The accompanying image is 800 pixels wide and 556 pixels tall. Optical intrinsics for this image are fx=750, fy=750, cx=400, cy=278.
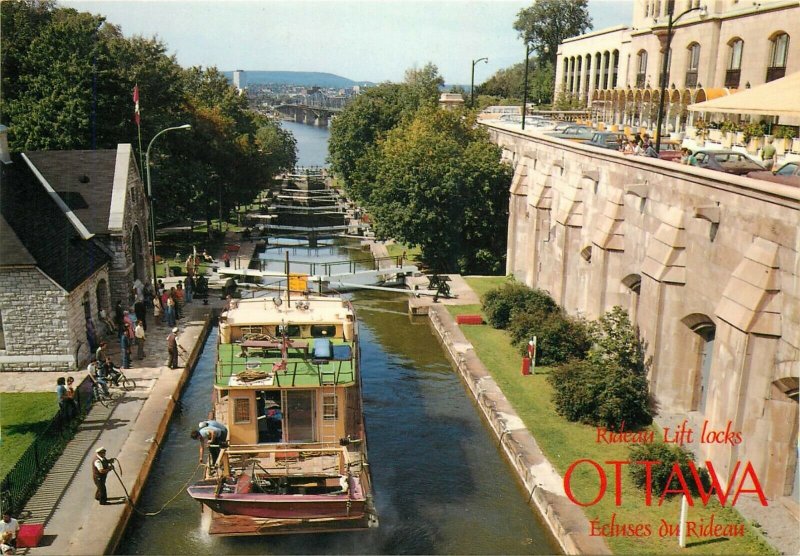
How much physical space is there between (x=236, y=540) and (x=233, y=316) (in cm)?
670

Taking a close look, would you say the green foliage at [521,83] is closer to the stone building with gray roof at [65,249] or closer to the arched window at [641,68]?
the arched window at [641,68]

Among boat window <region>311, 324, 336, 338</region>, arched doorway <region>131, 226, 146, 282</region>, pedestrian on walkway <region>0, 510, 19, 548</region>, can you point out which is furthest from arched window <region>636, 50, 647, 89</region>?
pedestrian on walkway <region>0, 510, 19, 548</region>

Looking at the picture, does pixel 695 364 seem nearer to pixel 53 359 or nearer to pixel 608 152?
pixel 608 152

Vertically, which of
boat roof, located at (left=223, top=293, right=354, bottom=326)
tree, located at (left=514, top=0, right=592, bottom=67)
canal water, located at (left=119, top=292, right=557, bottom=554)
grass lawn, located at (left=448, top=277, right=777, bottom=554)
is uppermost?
tree, located at (left=514, top=0, right=592, bottom=67)

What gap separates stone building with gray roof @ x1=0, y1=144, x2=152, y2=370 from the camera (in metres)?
25.8

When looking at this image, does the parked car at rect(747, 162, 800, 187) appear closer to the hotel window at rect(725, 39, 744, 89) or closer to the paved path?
the paved path

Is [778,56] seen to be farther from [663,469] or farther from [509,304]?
[663,469]

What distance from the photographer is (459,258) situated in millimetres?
45625

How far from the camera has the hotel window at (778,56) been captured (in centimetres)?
3809

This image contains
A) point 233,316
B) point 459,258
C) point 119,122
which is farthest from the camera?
point 459,258

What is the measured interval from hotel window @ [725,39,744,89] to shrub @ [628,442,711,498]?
30707 mm

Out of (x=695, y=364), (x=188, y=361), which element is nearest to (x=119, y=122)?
(x=188, y=361)

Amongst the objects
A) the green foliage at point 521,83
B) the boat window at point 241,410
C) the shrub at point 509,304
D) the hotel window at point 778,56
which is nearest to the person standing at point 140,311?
the boat window at point 241,410

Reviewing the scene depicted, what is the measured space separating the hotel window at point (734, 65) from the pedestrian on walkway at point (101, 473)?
1533 inches
